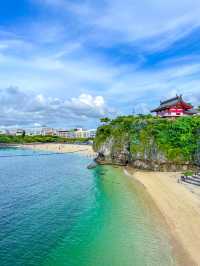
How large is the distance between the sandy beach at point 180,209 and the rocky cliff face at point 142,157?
7.52 meters

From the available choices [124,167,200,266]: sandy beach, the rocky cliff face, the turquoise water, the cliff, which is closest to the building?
the cliff

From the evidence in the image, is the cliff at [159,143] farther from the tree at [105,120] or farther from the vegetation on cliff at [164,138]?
the tree at [105,120]

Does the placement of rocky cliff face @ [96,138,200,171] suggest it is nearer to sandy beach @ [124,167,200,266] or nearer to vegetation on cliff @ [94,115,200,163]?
vegetation on cliff @ [94,115,200,163]

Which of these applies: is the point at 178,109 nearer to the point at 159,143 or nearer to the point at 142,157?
the point at 159,143

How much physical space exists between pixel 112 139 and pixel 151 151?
35.0 feet

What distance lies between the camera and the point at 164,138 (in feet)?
134

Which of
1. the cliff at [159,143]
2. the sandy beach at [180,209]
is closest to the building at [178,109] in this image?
the cliff at [159,143]

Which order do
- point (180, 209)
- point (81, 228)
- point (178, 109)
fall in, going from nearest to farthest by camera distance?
point (81, 228) < point (180, 209) < point (178, 109)

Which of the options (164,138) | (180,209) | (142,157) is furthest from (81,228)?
(164,138)

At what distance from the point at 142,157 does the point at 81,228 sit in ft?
87.6

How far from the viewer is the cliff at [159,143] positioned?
3916 cm

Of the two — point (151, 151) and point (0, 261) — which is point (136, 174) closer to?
point (151, 151)

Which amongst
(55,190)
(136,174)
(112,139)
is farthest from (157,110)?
(55,190)

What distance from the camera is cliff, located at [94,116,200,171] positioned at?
3916cm
